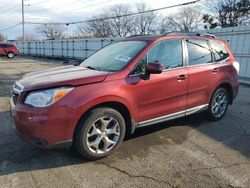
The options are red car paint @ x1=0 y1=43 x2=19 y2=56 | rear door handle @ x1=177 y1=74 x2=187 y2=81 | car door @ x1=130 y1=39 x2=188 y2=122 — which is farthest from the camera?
red car paint @ x1=0 y1=43 x2=19 y2=56

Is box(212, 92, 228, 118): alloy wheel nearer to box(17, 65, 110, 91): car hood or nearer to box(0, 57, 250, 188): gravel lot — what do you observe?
box(0, 57, 250, 188): gravel lot

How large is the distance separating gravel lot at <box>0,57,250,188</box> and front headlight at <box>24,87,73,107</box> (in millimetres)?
865

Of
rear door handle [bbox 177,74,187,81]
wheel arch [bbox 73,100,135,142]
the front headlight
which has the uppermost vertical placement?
rear door handle [bbox 177,74,187,81]

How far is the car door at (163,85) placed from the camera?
3904 mm

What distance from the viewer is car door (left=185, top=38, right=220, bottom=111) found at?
4574mm

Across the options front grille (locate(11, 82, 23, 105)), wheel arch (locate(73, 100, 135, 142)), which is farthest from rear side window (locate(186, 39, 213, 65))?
front grille (locate(11, 82, 23, 105))

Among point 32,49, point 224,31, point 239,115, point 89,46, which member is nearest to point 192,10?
point 32,49

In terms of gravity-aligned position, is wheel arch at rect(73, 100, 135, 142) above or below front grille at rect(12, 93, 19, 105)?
below

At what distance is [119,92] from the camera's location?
→ 3.63 meters

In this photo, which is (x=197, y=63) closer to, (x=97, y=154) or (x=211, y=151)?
(x=211, y=151)

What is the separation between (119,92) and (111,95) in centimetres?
14

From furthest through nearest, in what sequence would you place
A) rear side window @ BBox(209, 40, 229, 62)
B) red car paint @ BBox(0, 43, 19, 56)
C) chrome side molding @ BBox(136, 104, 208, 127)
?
red car paint @ BBox(0, 43, 19, 56) → rear side window @ BBox(209, 40, 229, 62) → chrome side molding @ BBox(136, 104, 208, 127)

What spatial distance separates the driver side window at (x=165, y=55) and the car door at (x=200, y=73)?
0.24 m

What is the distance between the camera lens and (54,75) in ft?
12.6
